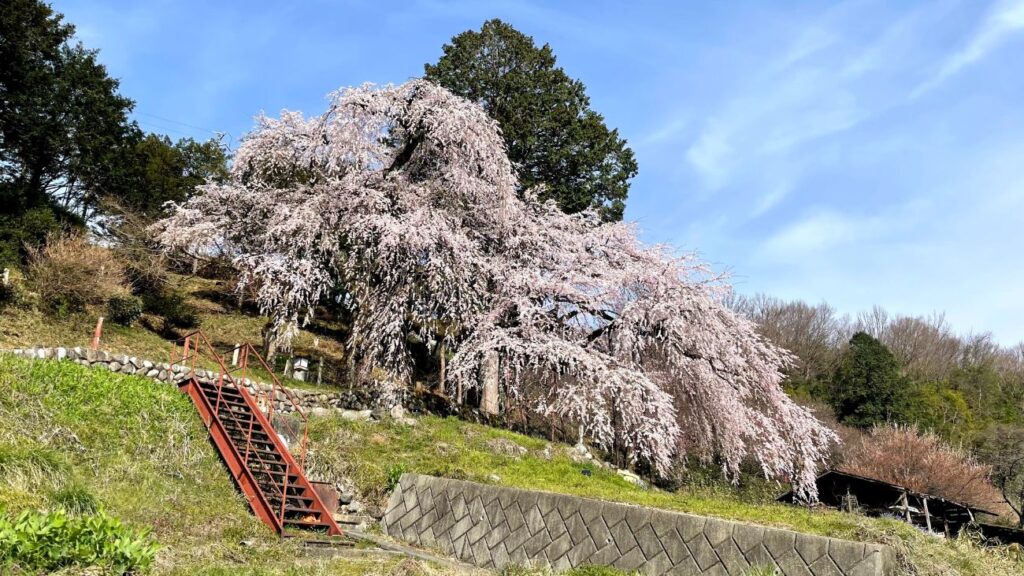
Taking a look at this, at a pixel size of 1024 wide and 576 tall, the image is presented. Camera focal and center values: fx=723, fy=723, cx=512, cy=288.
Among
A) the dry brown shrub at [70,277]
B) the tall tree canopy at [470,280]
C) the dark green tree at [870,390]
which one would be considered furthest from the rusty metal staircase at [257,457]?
the dark green tree at [870,390]

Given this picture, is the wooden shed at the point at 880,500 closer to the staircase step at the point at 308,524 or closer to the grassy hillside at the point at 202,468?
the grassy hillside at the point at 202,468

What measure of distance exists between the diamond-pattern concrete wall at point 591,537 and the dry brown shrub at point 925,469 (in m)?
24.7

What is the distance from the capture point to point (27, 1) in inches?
1023

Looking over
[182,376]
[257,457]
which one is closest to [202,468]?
[257,457]

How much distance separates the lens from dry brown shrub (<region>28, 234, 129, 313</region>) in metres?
19.8

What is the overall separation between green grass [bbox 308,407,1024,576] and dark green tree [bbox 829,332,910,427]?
24.9 metres

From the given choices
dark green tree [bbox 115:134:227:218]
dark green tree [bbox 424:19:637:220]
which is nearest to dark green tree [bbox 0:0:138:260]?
dark green tree [bbox 115:134:227:218]

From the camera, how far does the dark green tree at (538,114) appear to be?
28719 mm

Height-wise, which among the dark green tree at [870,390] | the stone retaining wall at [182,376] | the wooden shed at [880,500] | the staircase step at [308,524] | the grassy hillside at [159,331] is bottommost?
the staircase step at [308,524]

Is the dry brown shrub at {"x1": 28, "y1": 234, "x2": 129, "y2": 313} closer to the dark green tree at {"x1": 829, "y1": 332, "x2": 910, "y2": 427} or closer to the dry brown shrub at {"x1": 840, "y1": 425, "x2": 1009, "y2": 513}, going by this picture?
the dry brown shrub at {"x1": 840, "y1": 425, "x2": 1009, "y2": 513}

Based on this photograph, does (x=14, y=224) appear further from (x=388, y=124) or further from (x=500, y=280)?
(x=500, y=280)

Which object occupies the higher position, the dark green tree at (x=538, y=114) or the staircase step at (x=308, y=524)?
the dark green tree at (x=538, y=114)

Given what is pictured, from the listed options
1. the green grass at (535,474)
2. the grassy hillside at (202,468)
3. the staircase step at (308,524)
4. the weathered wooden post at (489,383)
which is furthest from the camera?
the weathered wooden post at (489,383)

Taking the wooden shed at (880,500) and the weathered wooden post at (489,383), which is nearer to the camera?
the weathered wooden post at (489,383)
